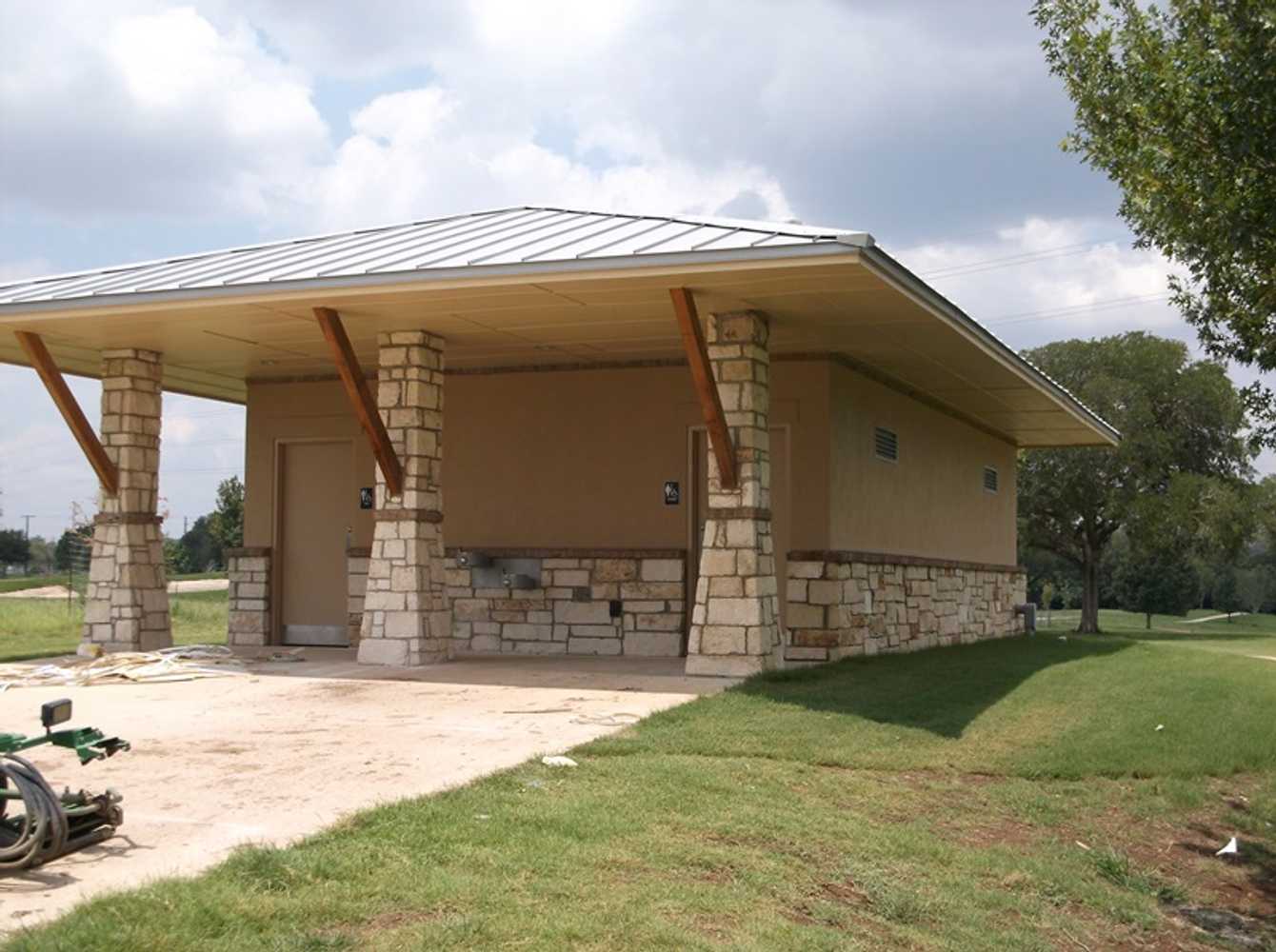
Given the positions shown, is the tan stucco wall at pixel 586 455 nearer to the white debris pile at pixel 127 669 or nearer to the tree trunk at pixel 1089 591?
the white debris pile at pixel 127 669

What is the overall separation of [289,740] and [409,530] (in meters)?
4.56

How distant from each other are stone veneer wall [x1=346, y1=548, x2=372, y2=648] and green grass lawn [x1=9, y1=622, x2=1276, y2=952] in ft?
20.8

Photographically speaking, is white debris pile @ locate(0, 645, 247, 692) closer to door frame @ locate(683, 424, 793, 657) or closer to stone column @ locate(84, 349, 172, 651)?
stone column @ locate(84, 349, 172, 651)

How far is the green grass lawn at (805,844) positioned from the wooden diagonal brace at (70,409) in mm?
7644

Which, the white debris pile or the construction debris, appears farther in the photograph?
the white debris pile

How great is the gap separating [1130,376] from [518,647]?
2821cm

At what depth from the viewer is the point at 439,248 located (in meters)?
12.2

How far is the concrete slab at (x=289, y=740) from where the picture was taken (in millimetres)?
5770

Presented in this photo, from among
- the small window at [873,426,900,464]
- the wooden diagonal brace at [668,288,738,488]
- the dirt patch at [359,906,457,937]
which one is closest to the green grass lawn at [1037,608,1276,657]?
the small window at [873,426,900,464]

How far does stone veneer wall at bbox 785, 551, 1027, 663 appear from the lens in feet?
45.0

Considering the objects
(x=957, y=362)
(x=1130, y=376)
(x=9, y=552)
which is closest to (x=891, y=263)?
(x=957, y=362)

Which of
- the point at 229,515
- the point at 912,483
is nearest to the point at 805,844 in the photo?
the point at 912,483

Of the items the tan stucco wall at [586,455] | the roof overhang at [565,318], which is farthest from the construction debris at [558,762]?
the tan stucco wall at [586,455]

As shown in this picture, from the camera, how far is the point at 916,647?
647 inches
